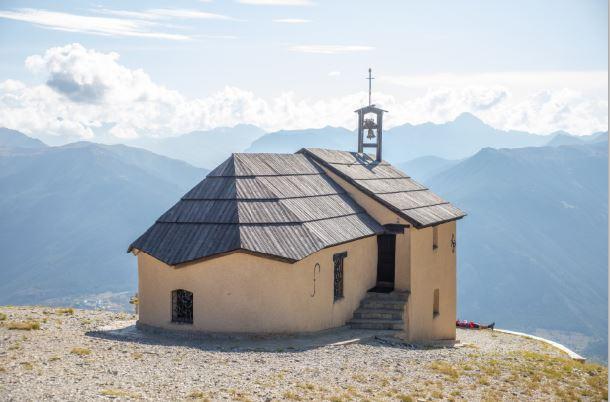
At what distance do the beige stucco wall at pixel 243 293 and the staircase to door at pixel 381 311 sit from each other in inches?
86.8

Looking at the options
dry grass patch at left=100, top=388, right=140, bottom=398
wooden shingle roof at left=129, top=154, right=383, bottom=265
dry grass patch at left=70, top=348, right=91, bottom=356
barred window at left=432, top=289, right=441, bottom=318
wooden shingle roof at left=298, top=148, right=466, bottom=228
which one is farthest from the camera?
barred window at left=432, top=289, right=441, bottom=318

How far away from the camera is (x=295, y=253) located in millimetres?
22844

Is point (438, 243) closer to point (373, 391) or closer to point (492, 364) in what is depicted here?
point (492, 364)

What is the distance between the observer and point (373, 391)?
54.9 feet

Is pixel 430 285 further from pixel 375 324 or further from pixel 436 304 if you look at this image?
pixel 375 324

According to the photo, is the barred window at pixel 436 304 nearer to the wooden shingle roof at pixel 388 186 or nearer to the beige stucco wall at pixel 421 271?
the beige stucco wall at pixel 421 271

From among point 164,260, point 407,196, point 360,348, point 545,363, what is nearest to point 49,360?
point 164,260

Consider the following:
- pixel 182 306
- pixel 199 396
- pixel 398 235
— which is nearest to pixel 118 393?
pixel 199 396

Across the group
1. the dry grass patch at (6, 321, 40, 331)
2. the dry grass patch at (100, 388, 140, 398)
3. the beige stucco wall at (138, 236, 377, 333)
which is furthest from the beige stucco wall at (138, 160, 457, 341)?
the dry grass patch at (100, 388, 140, 398)

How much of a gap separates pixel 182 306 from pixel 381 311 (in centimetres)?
752

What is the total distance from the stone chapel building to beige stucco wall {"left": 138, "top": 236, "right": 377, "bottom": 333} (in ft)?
0.11

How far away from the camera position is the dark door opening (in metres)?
29.4

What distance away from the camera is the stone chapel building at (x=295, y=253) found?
23.0 meters

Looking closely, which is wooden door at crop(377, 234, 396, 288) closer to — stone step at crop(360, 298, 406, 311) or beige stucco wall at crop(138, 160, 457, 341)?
beige stucco wall at crop(138, 160, 457, 341)
